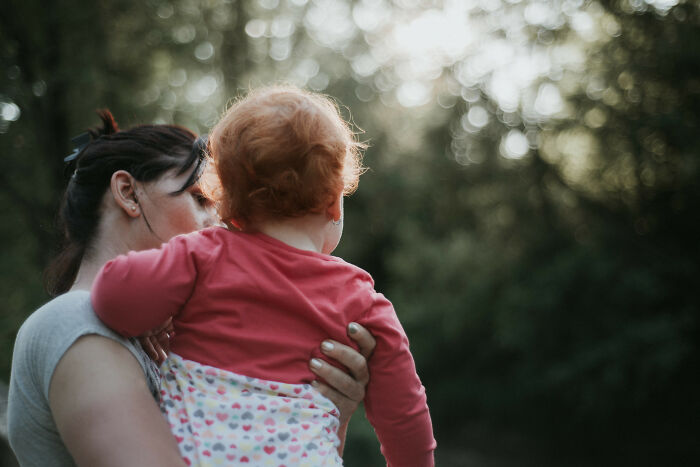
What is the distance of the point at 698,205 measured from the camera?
7.37 m

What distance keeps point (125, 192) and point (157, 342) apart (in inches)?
15.6

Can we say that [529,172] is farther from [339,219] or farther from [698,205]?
[339,219]

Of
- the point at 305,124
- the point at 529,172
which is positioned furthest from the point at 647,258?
the point at 305,124

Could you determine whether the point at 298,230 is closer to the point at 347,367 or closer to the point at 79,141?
the point at 347,367

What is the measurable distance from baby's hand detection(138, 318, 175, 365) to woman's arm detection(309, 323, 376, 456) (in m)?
0.38

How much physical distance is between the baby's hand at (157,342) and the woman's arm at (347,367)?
0.38 m

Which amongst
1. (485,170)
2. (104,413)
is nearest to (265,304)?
(104,413)

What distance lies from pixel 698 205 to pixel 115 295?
778 centimetres

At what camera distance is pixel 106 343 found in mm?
1234

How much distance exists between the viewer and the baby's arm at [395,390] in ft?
4.39

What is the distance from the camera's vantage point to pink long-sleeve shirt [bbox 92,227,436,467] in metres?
1.21

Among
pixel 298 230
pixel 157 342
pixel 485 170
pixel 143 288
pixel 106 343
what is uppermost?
pixel 298 230

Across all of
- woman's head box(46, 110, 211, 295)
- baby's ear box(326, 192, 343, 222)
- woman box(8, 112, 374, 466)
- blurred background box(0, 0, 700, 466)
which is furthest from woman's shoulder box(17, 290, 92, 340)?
blurred background box(0, 0, 700, 466)

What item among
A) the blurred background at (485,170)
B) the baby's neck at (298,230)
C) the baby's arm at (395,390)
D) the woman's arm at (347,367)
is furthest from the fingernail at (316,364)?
the blurred background at (485,170)
